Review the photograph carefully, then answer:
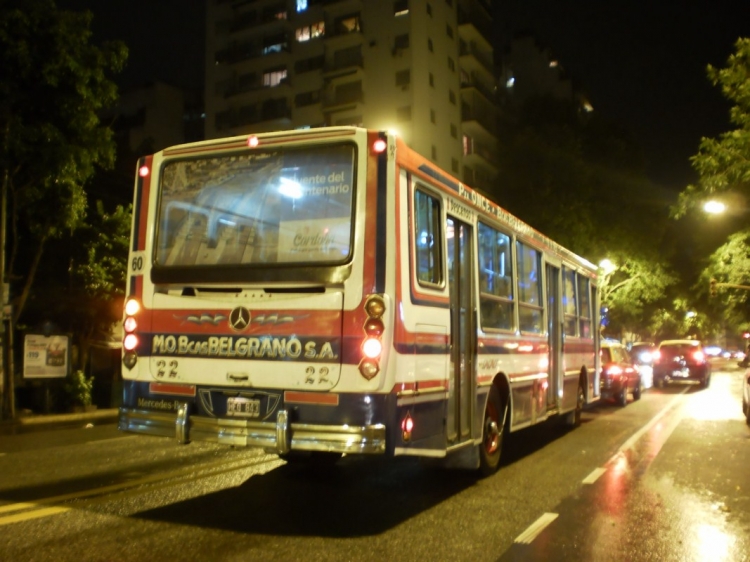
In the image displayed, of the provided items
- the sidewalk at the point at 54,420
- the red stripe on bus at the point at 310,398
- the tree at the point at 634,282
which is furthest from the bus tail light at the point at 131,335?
the tree at the point at 634,282

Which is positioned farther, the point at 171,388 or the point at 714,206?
the point at 714,206

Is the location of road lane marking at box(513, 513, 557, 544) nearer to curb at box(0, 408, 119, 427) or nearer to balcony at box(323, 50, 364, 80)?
curb at box(0, 408, 119, 427)

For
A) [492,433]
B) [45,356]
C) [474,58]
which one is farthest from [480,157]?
[492,433]

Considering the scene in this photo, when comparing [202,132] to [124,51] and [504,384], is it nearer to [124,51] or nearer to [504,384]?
[124,51]

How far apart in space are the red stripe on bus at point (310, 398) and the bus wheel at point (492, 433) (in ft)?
8.50

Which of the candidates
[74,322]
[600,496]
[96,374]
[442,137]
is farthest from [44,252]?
[442,137]

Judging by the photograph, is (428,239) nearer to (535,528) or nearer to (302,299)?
(302,299)

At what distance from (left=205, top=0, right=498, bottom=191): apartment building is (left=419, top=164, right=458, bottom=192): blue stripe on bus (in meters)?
35.9

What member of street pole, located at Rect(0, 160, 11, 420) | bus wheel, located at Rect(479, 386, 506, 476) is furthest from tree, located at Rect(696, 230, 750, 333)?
street pole, located at Rect(0, 160, 11, 420)

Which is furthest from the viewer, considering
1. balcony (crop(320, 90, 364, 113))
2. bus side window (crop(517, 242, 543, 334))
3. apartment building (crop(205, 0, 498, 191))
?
balcony (crop(320, 90, 364, 113))

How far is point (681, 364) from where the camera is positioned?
27797 millimetres

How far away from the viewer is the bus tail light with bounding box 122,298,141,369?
6852 millimetres

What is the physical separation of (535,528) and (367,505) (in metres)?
1.54

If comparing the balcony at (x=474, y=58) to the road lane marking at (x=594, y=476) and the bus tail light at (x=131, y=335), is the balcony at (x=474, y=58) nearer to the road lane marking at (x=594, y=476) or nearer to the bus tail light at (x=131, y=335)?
the road lane marking at (x=594, y=476)
